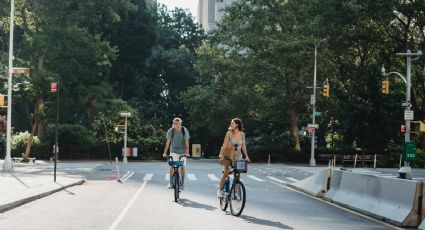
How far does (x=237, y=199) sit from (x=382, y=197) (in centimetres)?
299

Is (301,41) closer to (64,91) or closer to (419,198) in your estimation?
(64,91)

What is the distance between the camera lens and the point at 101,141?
56500mm

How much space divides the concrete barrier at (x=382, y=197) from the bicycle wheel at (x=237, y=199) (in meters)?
2.81

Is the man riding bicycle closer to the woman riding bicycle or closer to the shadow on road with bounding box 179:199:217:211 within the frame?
the shadow on road with bounding box 179:199:217:211

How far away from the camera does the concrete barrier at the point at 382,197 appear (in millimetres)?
11148

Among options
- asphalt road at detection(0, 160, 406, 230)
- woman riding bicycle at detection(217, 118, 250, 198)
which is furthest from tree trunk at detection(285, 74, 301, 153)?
woman riding bicycle at detection(217, 118, 250, 198)

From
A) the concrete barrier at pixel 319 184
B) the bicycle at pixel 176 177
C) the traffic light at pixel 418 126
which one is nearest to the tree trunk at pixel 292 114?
the traffic light at pixel 418 126

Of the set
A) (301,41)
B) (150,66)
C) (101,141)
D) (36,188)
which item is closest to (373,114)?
(301,41)

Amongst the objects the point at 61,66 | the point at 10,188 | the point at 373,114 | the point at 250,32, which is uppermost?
the point at 250,32

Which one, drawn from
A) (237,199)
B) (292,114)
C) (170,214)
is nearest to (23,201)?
(170,214)

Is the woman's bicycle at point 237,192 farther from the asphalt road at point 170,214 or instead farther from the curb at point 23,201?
the curb at point 23,201

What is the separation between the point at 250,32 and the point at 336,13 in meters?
9.32

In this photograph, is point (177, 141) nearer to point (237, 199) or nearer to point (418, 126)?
point (237, 199)

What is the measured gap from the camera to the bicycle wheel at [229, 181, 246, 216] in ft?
39.9
